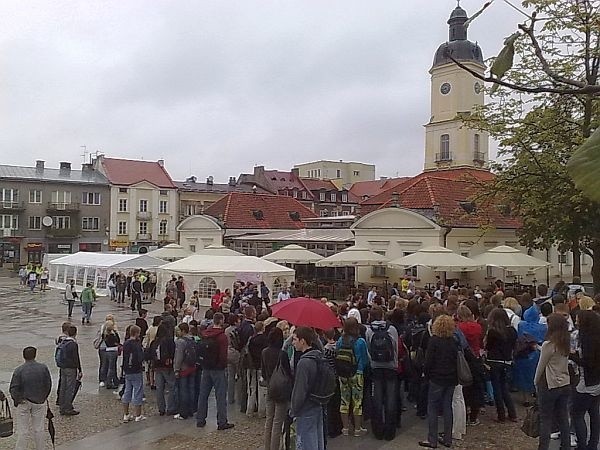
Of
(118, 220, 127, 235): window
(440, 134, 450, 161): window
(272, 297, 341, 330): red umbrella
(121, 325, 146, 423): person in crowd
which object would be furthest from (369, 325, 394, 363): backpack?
(118, 220, 127, 235): window

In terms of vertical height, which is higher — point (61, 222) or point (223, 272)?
point (61, 222)

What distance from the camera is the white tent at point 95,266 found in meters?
29.0

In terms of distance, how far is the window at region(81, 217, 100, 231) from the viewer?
59.3m

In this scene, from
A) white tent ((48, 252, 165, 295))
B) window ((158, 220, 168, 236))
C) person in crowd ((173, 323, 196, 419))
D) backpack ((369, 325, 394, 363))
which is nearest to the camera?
backpack ((369, 325, 394, 363))

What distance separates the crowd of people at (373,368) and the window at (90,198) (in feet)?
167

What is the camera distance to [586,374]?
276 inches

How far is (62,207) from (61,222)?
4.95 ft

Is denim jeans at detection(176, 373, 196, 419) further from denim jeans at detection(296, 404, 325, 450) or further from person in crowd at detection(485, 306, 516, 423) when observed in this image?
person in crowd at detection(485, 306, 516, 423)

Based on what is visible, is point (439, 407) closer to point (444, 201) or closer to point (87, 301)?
point (87, 301)

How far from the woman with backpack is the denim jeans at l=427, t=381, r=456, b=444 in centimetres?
107

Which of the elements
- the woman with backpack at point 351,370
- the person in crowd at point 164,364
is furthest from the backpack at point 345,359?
the person in crowd at point 164,364

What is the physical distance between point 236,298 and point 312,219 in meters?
23.0

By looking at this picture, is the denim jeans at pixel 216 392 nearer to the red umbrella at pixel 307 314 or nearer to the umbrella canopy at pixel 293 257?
the red umbrella at pixel 307 314

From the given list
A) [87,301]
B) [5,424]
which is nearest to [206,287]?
[87,301]
